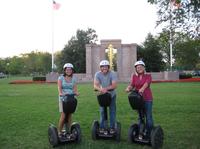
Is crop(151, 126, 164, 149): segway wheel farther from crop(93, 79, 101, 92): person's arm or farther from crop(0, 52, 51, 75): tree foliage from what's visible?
crop(0, 52, 51, 75): tree foliage

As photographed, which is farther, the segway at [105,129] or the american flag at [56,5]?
the american flag at [56,5]

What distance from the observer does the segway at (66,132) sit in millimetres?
7957

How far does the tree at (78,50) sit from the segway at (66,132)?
56.1 metres

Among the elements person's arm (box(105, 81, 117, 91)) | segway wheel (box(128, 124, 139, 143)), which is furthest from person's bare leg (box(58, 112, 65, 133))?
segway wheel (box(128, 124, 139, 143))

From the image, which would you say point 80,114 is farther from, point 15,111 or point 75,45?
point 75,45

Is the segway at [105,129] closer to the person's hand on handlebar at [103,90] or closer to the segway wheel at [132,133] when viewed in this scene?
the person's hand on handlebar at [103,90]

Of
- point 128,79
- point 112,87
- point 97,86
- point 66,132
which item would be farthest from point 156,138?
point 128,79

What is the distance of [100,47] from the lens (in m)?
50.6

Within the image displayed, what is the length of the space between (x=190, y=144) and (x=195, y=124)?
2.70 meters

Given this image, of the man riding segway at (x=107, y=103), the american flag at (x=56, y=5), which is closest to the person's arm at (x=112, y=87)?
the man riding segway at (x=107, y=103)

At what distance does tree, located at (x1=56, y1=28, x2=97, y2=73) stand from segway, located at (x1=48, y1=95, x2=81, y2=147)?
56.1 m

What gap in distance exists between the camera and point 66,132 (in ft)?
27.3

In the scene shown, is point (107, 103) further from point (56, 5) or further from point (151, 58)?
point (151, 58)

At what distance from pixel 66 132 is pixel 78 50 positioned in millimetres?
59741
